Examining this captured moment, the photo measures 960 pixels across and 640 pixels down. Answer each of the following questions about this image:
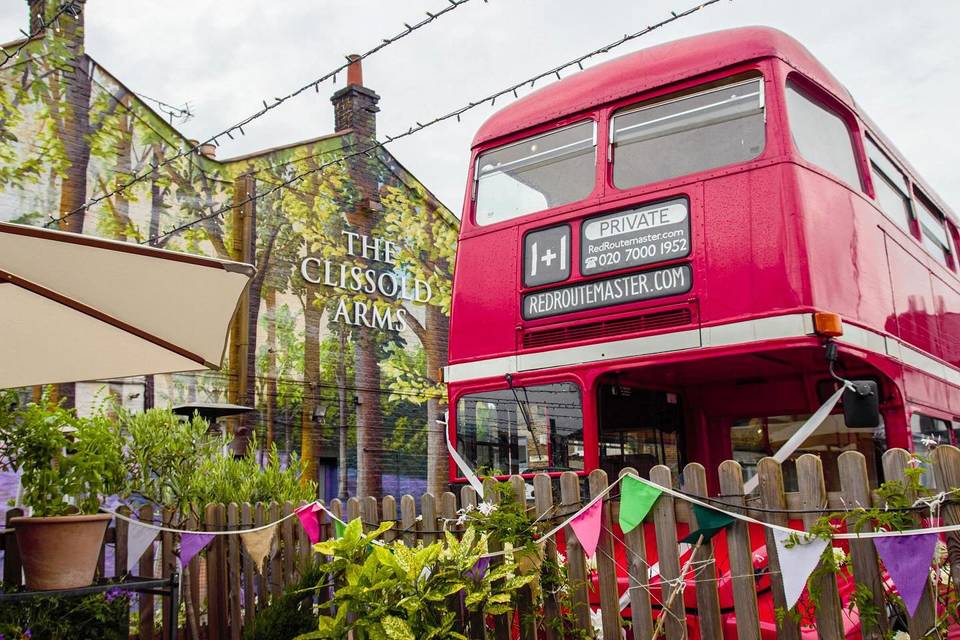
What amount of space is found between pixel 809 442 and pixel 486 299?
2755 millimetres

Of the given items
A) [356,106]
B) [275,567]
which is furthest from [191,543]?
[356,106]

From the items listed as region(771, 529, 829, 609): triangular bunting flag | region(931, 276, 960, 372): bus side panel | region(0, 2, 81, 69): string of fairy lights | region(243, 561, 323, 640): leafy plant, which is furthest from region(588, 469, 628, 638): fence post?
region(0, 2, 81, 69): string of fairy lights

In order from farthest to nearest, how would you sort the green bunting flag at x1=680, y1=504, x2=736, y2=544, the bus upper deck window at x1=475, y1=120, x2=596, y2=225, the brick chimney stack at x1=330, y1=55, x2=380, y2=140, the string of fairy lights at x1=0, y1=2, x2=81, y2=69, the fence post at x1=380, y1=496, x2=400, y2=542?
1. the brick chimney stack at x1=330, y1=55, x2=380, y2=140
2. the string of fairy lights at x1=0, y1=2, x2=81, y2=69
3. the bus upper deck window at x1=475, y1=120, x2=596, y2=225
4. the fence post at x1=380, y1=496, x2=400, y2=542
5. the green bunting flag at x1=680, y1=504, x2=736, y2=544

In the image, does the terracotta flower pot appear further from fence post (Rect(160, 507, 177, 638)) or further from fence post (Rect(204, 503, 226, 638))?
fence post (Rect(204, 503, 226, 638))

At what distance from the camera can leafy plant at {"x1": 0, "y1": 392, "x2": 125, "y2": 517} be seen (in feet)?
16.8

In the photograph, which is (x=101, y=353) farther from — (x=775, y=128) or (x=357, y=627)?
(x=775, y=128)

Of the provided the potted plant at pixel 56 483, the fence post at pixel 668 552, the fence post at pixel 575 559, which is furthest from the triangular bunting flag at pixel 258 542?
the fence post at pixel 668 552

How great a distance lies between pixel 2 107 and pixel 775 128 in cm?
1166

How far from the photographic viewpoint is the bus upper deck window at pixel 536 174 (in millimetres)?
6773

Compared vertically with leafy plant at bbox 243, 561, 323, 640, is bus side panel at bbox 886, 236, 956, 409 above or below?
above

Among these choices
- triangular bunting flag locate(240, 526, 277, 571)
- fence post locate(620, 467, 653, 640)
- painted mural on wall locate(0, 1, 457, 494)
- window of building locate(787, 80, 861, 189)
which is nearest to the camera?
fence post locate(620, 467, 653, 640)

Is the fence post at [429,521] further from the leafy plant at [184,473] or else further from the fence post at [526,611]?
the leafy plant at [184,473]

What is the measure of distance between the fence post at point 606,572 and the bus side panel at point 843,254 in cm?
198

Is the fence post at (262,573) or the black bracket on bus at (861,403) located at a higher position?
the black bracket on bus at (861,403)
